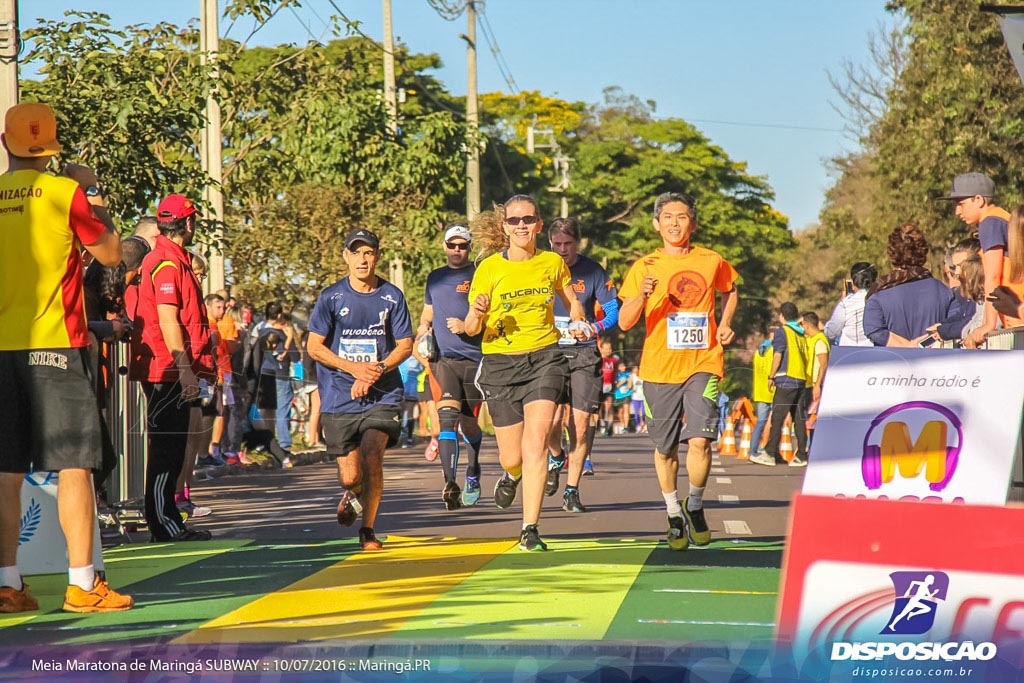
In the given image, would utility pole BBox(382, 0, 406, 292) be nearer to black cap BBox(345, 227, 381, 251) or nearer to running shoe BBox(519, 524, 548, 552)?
black cap BBox(345, 227, 381, 251)

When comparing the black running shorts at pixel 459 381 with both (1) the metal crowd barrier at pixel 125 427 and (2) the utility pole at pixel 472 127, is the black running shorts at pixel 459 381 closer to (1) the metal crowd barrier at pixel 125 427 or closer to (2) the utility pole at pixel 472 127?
(1) the metal crowd barrier at pixel 125 427

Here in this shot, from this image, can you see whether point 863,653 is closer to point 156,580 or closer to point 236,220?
point 156,580

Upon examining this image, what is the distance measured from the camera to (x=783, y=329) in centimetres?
2073

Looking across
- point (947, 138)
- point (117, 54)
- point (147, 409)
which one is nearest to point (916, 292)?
point (147, 409)

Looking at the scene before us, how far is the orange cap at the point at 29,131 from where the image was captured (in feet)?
24.7

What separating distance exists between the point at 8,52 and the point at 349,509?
361cm

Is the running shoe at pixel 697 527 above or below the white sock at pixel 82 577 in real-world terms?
below

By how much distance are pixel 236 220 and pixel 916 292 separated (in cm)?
1598

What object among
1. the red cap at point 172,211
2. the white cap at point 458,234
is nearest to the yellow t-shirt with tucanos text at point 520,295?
the red cap at point 172,211

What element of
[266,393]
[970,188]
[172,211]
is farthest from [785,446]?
[172,211]

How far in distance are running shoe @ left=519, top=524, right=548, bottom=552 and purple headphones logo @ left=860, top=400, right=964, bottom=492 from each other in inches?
127

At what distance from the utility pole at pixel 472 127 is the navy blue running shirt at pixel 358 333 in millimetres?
17222

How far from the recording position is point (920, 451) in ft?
22.4

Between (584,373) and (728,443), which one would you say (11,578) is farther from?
(728,443)
